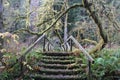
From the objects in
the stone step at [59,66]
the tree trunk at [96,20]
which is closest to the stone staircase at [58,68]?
the stone step at [59,66]

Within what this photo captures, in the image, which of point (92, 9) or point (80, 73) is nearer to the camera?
point (80, 73)

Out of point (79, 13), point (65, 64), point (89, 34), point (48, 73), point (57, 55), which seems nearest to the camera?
point (48, 73)

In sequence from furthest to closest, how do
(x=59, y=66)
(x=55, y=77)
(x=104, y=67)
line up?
1. (x=59, y=66)
2. (x=104, y=67)
3. (x=55, y=77)

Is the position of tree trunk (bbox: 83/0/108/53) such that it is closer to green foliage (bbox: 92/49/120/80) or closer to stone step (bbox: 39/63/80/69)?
stone step (bbox: 39/63/80/69)

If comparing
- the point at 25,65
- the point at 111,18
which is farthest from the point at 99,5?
the point at 25,65

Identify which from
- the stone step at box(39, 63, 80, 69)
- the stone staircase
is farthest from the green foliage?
the stone step at box(39, 63, 80, 69)

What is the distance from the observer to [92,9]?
1163cm

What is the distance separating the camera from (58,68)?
10727 mm

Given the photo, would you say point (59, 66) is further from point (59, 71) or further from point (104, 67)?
point (104, 67)

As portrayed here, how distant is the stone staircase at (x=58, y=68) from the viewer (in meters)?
9.66

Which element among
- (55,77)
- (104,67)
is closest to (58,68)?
(55,77)

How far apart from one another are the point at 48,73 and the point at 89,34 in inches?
536

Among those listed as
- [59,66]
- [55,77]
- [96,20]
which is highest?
[96,20]

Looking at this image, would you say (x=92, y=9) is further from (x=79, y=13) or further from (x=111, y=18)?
(x=79, y=13)
